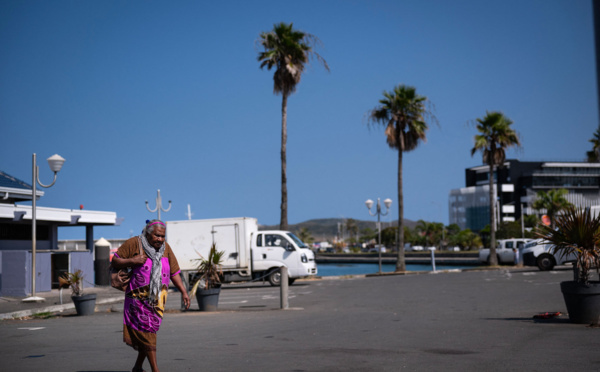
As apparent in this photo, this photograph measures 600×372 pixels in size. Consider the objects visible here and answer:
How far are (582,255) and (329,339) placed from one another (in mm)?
4772

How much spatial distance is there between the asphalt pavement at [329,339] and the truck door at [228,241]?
9.00m

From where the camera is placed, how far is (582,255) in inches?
440

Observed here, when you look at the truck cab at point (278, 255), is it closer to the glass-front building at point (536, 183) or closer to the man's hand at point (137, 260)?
the man's hand at point (137, 260)

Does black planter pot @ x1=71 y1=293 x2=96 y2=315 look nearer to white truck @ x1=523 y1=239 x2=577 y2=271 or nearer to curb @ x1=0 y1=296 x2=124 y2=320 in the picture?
curb @ x1=0 y1=296 x2=124 y2=320

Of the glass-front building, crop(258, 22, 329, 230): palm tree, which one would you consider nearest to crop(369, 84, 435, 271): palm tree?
crop(258, 22, 329, 230): palm tree

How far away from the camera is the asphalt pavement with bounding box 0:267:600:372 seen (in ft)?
25.5

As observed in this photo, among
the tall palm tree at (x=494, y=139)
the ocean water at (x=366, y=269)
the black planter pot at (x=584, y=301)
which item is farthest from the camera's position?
the ocean water at (x=366, y=269)

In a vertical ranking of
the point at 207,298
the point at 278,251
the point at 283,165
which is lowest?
the point at 207,298

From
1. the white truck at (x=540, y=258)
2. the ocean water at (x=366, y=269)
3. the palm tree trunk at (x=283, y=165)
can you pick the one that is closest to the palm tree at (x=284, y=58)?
the palm tree trunk at (x=283, y=165)

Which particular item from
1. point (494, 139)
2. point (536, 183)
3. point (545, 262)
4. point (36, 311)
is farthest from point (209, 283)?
point (536, 183)

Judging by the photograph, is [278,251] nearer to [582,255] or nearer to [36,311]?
[36,311]

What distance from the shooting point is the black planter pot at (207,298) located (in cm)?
1622

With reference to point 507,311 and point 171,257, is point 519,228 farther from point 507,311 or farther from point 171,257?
point 171,257

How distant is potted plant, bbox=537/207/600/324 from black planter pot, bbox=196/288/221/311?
8471 millimetres
